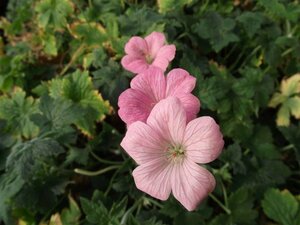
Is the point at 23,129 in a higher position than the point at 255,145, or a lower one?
higher

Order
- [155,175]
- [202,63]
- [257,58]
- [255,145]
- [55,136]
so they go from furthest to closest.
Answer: [257,58], [202,63], [255,145], [55,136], [155,175]

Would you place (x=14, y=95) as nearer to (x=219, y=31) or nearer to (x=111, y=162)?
(x=111, y=162)

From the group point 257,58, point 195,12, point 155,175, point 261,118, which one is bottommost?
point 261,118

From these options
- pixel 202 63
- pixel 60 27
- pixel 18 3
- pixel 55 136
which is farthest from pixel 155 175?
pixel 18 3

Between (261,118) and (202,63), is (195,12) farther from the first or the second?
(261,118)

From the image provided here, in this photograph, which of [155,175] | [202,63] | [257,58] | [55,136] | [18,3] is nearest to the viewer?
[155,175]

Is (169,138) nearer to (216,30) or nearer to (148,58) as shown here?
(148,58)

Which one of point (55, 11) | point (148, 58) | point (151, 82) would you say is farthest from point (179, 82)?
point (55, 11)

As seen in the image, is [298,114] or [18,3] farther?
[18,3]
